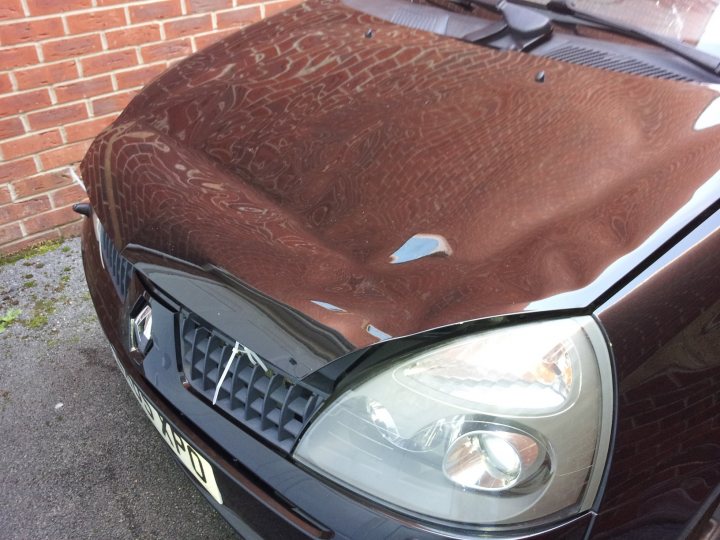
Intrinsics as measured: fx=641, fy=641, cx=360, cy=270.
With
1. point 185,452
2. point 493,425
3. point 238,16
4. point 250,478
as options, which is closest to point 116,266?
point 185,452

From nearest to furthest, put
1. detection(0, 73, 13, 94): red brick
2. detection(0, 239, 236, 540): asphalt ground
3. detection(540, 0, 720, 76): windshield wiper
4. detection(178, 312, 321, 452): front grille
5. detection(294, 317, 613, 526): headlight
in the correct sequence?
detection(294, 317, 613, 526): headlight < detection(178, 312, 321, 452): front grille < detection(540, 0, 720, 76): windshield wiper < detection(0, 239, 236, 540): asphalt ground < detection(0, 73, 13, 94): red brick

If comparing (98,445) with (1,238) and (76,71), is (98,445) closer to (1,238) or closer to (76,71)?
(1,238)

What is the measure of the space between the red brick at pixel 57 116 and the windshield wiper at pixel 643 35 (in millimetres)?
2195

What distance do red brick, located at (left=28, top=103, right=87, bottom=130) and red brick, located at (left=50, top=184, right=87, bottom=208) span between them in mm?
324

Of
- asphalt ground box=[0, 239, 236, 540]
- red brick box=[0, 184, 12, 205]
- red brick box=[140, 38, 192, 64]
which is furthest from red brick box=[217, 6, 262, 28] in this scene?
asphalt ground box=[0, 239, 236, 540]

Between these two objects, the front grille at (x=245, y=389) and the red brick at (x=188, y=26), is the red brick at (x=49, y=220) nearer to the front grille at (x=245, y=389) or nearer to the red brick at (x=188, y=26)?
the red brick at (x=188, y=26)

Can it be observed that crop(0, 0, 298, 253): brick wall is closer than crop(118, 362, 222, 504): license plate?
No

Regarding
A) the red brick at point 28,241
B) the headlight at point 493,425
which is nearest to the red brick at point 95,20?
the red brick at point 28,241

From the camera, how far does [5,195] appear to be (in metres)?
2.98

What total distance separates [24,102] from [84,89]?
11.1 inches

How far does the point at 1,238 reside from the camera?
9.99ft

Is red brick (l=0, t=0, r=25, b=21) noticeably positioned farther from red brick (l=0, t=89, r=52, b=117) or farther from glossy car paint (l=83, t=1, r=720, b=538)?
glossy car paint (l=83, t=1, r=720, b=538)

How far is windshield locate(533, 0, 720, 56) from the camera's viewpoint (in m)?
1.50

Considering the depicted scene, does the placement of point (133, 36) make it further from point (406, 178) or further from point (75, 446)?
point (406, 178)
